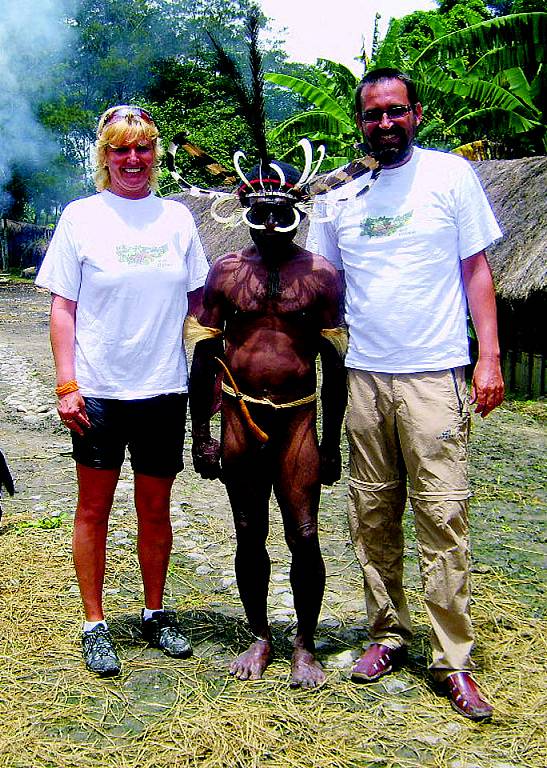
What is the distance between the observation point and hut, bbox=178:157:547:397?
9289mm

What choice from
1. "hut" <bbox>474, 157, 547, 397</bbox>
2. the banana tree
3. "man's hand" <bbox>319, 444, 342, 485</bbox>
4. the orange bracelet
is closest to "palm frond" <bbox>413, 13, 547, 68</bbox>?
the banana tree

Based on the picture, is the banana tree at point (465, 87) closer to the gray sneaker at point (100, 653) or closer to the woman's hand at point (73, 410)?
the woman's hand at point (73, 410)

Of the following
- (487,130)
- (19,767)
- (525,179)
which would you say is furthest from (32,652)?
(487,130)

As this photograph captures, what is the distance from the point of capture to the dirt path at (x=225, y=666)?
272 cm

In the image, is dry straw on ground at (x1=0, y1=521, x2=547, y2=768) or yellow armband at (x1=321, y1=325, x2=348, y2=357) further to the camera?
yellow armband at (x1=321, y1=325, x2=348, y2=357)

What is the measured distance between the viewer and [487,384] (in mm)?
2979

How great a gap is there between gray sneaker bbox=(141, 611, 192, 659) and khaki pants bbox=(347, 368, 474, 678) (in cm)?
95

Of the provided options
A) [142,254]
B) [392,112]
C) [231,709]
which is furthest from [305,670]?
[392,112]

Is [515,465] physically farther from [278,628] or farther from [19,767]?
[19,767]

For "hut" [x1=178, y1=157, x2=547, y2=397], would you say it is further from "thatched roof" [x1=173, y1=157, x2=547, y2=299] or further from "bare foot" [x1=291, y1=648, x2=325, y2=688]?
"bare foot" [x1=291, y1=648, x2=325, y2=688]

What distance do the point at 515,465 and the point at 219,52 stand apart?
14.9ft

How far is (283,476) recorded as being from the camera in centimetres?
313

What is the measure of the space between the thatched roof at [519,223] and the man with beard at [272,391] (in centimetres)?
657

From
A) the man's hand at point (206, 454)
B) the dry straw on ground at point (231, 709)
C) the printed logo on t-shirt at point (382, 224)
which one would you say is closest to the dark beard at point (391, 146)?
the printed logo on t-shirt at point (382, 224)
